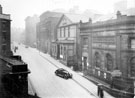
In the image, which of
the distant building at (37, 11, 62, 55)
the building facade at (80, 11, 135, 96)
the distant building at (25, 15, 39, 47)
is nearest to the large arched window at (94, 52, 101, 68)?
the building facade at (80, 11, 135, 96)

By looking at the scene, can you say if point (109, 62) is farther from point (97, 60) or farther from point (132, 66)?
point (132, 66)

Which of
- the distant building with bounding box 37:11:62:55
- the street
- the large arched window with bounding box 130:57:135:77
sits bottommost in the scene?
the street

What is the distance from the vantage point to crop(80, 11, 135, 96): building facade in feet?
69.4

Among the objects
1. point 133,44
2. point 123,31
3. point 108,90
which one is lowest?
point 108,90

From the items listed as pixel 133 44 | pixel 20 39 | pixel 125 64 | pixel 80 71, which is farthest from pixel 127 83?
pixel 20 39

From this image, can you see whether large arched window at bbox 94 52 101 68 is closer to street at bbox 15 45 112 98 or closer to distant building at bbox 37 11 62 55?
street at bbox 15 45 112 98

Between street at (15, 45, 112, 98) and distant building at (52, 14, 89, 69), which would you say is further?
distant building at (52, 14, 89, 69)

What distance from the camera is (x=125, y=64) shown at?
70.4 feet

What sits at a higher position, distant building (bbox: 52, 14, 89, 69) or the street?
distant building (bbox: 52, 14, 89, 69)

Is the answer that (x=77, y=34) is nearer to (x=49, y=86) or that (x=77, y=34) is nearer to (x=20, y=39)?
(x=49, y=86)

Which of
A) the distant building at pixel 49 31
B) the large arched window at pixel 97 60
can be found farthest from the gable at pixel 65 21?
the large arched window at pixel 97 60

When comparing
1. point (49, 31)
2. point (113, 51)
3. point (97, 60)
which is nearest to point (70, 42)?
point (97, 60)

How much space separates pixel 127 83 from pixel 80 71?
12.9 m

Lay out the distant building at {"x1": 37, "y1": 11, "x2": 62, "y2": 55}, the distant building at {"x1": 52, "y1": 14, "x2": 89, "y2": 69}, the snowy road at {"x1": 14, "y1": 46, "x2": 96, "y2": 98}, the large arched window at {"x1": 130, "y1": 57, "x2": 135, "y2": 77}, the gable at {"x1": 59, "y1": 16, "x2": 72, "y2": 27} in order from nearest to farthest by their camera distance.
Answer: the snowy road at {"x1": 14, "y1": 46, "x2": 96, "y2": 98}, the large arched window at {"x1": 130, "y1": 57, "x2": 135, "y2": 77}, the distant building at {"x1": 52, "y1": 14, "x2": 89, "y2": 69}, the gable at {"x1": 59, "y1": 16, "x2": 72, "y2": 27}, the distant building at {"x1": 37, "y1": 11, "x2": 62, "y2": 55}
